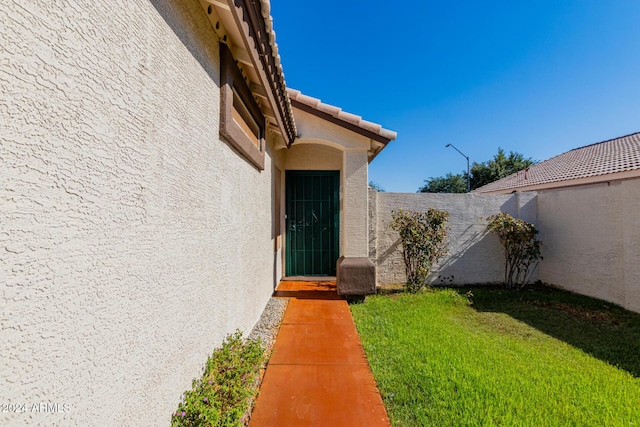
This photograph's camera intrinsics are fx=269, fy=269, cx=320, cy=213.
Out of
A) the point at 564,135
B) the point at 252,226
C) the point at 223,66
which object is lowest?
the point at 252,226

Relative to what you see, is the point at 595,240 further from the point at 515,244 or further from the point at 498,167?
the point at 498,167

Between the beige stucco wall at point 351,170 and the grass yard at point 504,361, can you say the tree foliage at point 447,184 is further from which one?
the beige stucco wall at point 351,170

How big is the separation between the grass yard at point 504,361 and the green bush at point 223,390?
5.73 feet

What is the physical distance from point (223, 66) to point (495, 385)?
5.66 meters

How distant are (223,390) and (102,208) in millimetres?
2274

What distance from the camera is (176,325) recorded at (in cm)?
243

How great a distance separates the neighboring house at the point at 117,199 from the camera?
3.86ft

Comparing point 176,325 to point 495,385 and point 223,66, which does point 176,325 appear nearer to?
point 223,66

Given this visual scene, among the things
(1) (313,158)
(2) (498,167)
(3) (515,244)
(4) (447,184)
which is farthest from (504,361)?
(4) (447,184)

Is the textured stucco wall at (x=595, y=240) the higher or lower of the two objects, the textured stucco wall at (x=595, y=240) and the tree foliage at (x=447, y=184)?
the lower

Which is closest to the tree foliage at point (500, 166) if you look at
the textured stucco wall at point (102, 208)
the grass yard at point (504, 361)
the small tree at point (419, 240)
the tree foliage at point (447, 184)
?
the tree foliage at point (447, 184)

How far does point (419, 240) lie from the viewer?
27.3 ft

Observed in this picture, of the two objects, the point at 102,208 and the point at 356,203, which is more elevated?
the point at 356,203

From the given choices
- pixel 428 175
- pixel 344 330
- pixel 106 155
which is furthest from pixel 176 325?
pixel 428 175
